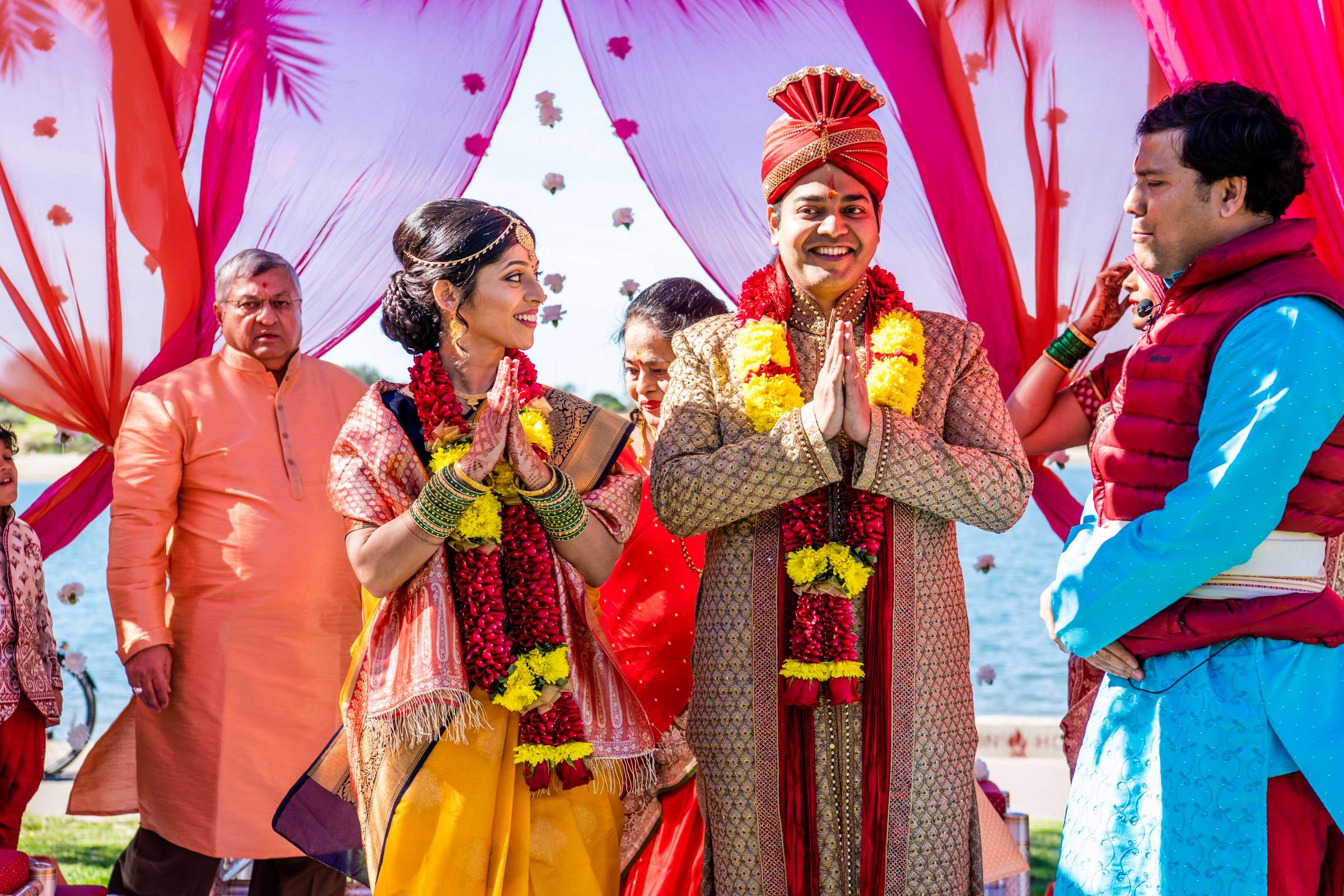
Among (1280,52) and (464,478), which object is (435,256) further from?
(1280,52)

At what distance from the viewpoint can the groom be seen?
2697 mm

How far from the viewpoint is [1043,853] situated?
234 inches

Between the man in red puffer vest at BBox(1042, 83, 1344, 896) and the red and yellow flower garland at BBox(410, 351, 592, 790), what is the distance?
3.26 ft

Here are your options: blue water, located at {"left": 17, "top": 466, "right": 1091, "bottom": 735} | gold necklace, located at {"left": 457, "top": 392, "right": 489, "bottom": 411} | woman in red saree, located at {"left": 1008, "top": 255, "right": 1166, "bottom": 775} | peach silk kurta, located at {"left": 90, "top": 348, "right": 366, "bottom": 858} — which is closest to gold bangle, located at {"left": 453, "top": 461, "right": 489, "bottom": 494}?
gold necklace, located at {"left": 457, "top": 392, "right": 489, "bottom": 411}

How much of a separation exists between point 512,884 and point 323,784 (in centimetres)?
55

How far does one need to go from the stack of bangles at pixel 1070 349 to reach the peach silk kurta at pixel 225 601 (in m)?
2.20

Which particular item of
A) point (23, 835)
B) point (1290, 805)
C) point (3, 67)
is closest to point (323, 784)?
point (1290, 805)

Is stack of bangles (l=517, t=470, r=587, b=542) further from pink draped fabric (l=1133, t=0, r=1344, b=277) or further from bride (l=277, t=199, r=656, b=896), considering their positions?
pink draped fabric (l=1133, t=0, r=1344, b=277)

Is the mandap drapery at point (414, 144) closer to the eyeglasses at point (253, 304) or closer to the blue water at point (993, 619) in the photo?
the eyeglasses at point (253, 304)

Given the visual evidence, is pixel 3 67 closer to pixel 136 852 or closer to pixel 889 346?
pixel 136 852

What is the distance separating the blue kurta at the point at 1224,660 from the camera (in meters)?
2.19

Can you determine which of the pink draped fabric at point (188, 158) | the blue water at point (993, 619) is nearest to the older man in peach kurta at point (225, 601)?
the pink draped fabric at point (188, 158)

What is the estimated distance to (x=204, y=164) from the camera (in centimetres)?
427

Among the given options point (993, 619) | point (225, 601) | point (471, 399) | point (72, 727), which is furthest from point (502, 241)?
point (993, 619)
